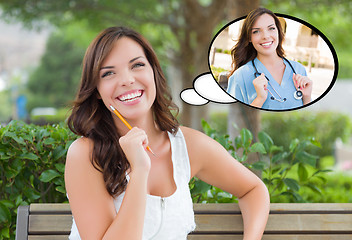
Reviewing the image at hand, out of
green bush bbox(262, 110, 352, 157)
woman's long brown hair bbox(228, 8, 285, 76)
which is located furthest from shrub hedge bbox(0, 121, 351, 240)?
green bush bbox(262, 110, 352, 157)

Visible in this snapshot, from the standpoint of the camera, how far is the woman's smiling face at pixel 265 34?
1.80m

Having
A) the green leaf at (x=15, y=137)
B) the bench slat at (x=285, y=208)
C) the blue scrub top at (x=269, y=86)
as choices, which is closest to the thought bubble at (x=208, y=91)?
the blue scrub top at (x=269, y=86)

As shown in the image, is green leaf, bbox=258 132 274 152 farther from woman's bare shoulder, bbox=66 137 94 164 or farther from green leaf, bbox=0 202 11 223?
green leaf, bbox=0 202 11 223

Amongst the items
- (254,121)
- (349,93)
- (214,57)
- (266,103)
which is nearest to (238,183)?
(266,103)

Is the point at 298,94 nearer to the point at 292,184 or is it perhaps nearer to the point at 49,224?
the point at 292,184

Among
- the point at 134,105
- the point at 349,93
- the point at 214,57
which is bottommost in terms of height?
the point at 349,93


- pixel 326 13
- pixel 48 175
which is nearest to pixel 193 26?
pixel 326 13

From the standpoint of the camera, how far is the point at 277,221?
84.5 inches

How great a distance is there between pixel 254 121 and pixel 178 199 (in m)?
1.83

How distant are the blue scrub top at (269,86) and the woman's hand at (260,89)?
1 centimetres

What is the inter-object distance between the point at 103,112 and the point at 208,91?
45 centimetres

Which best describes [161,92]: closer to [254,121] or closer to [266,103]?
[266,103]

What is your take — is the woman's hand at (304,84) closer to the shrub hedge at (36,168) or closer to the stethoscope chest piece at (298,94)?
the stethoscope chest piece at (298,94)

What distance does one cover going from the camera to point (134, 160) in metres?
1.70
